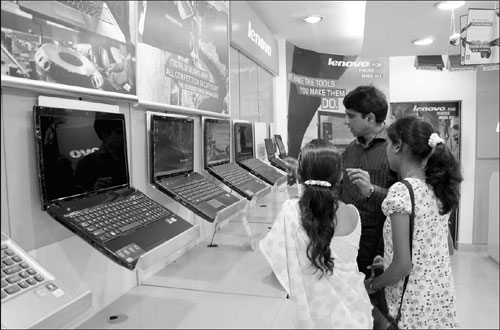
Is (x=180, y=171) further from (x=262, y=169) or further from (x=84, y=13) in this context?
(x=262, y=169)

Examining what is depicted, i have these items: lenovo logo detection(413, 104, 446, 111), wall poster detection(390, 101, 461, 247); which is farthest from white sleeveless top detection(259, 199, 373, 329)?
lenovo logo detection(413, 104, 446, 111)

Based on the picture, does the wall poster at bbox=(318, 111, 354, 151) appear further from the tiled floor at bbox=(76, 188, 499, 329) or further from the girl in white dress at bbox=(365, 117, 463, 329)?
the girl in white dress at bbox=(365, 117, 463, 329)

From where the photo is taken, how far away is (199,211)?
141 cm

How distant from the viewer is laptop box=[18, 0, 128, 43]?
3.15 feet

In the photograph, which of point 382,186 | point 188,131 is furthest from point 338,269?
point 188,131

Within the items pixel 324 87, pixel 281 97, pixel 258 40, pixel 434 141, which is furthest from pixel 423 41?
pixel 434 141

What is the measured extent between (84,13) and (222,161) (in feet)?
4.00

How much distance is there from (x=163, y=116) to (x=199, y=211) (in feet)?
1.41

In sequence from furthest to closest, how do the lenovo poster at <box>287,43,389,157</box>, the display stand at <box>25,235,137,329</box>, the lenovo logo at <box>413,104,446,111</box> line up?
the lenovo logo at <box>413,104,446,111</box>
the lenovo poster at <box>287,43,389,157</box>
the display stand at <box>25,235,137,329</box>

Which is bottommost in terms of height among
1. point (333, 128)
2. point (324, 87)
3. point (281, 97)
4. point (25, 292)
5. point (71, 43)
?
point (25, 292)

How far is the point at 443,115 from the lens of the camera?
5699mm

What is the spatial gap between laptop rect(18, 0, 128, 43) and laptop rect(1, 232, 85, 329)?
58cm

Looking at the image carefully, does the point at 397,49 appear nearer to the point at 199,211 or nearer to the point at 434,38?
the point at 434,38

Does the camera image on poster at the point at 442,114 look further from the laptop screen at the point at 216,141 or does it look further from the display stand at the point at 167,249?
the display stand at the point at 167,249
